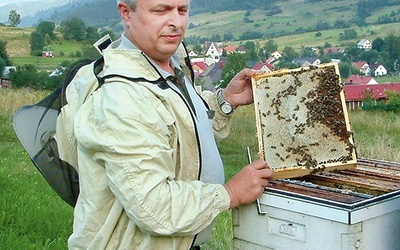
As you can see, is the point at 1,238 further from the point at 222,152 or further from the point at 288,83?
the point at 222,152

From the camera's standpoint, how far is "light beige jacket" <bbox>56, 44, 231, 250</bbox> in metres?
2.07

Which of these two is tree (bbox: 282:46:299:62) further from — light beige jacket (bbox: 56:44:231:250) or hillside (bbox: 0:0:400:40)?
light beige jacket (bbox: 56:44:231:250)

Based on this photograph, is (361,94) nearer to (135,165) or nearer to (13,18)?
(135,165)

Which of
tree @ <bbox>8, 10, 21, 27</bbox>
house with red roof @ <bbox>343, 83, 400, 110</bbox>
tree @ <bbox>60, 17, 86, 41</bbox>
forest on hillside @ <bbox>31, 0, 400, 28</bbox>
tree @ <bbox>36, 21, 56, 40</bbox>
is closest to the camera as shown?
house with red roof @ <bbox>343, 83, 400, 110</bbox>

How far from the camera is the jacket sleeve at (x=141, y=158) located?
6.77 feet

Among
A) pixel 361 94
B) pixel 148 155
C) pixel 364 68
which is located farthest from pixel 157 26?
pixel 364 68

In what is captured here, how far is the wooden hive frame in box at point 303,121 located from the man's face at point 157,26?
0.56 meters

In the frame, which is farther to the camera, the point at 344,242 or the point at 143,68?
the point at 143,68

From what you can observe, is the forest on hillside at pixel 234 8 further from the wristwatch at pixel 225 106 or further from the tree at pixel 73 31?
the wristwatch at pixel 225 106

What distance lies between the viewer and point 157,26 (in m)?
2.32

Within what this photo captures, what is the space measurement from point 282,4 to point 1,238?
117m

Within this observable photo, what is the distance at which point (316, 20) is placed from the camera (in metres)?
97.8

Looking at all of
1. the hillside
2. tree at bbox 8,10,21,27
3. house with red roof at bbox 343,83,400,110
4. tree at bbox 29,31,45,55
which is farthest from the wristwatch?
the hillside

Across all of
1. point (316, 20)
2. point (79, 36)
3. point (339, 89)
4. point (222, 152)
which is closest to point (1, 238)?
point (339, 89)
